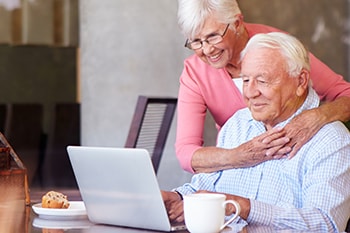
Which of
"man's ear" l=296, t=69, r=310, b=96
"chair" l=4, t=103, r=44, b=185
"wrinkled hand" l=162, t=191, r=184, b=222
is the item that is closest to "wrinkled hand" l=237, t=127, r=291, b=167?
"man's ear" l=296, t=69, r=310, b=96

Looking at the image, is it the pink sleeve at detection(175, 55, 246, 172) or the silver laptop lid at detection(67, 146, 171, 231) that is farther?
the pink sleeve at detection(175, 55, 246, 172)

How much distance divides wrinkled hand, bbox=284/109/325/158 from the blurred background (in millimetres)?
2154

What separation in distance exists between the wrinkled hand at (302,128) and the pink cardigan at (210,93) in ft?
1.91

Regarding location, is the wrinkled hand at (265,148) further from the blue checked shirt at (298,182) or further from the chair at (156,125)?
the chair at (156,125)

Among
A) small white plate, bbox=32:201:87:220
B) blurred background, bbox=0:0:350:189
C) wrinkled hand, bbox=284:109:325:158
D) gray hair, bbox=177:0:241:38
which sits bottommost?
blurred background, bbox=0:0:350:189

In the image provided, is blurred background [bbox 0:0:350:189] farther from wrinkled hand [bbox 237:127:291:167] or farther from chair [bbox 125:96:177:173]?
wrinkled hand [bbox 237:127:291:167]

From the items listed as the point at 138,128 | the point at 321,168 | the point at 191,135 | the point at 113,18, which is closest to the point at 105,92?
the point at 113,18

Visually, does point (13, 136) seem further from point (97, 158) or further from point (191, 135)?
point (97, 158)

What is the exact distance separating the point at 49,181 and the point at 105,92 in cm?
172

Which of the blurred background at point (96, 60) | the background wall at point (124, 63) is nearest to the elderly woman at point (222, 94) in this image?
the blurred background at point (96, 60)

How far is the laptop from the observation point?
207cm

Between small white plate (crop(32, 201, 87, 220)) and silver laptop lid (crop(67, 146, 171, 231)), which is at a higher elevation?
silver laptop lid (crop(67, 146, 171, 231))

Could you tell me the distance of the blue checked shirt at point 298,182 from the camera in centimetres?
223

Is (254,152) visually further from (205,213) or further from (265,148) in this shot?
(205,213)
